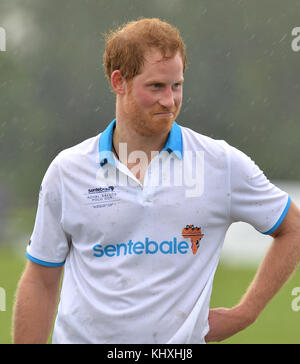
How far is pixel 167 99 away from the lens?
3.57 m

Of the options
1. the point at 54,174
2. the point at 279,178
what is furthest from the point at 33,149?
the point at 54,174

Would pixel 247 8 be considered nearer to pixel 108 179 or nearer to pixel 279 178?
pixel 279 178

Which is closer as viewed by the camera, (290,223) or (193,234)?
(193,234)

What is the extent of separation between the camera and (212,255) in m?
3.79

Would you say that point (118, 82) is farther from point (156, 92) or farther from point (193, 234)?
point (193, 234)

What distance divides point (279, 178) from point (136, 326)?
32.2 m

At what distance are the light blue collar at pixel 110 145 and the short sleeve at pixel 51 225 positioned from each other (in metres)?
0.23

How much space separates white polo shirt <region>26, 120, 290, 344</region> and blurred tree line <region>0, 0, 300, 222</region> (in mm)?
27427

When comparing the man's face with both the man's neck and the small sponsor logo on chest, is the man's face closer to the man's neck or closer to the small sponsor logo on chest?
the man's neck

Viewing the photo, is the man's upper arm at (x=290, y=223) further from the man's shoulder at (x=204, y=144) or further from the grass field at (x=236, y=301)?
the grass field at (x=236, y=301)

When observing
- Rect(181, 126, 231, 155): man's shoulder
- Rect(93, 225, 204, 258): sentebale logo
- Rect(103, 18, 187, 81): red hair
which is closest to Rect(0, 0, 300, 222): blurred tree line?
Rect(181, 126, 231, 155): man's shoulder

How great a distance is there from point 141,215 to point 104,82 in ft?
91.3

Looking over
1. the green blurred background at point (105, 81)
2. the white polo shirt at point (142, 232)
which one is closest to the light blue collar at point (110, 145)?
the white polo shirt at point (142, 232)

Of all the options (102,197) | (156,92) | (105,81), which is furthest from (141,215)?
(105,81)
